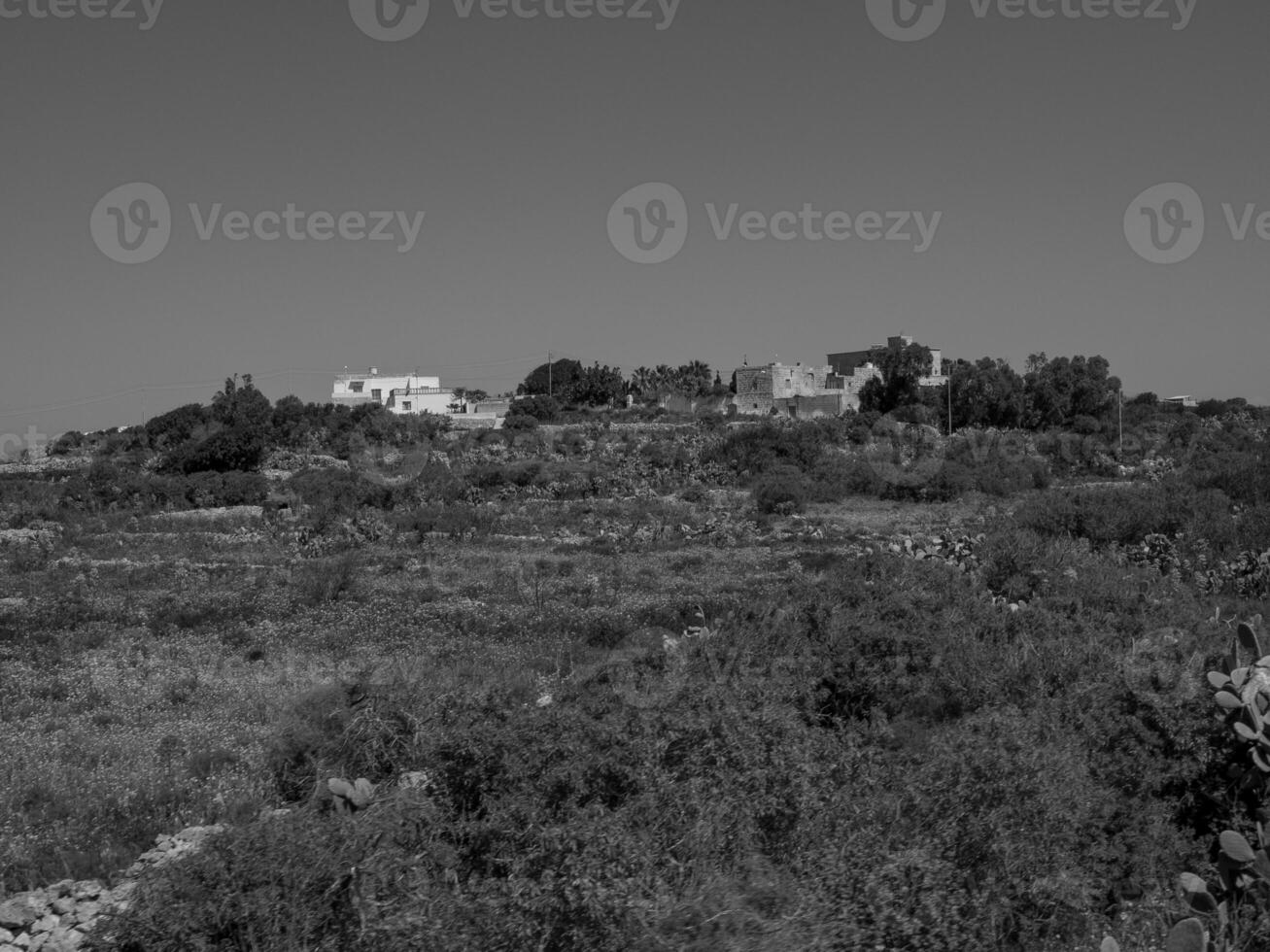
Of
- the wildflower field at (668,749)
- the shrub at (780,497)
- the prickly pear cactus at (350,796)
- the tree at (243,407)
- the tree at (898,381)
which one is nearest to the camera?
the wildflower field at (668,749)

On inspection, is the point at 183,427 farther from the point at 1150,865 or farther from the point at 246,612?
the point at 1150,865

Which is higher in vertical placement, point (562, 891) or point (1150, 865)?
point (562, 891)

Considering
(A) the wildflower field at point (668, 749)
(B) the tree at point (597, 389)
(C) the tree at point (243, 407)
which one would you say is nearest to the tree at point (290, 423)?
(C) the tree at point (243, 407)

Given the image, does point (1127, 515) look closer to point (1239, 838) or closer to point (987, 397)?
point (1239, 838)

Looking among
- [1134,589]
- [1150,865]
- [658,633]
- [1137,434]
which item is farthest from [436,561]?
[1137,434]

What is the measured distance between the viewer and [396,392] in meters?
70.9

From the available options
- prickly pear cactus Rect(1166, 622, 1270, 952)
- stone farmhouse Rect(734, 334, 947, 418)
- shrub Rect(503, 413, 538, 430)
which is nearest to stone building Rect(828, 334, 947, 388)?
stone farmhouse Rect(734, 334, 947, 418)

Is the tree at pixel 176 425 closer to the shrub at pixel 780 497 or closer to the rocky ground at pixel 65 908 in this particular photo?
the shrub at pixel 780 497

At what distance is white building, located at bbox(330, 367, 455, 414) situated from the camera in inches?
2714

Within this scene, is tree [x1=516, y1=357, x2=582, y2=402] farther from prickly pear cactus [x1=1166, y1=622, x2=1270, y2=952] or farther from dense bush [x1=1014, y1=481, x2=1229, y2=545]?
prickly pear cactus [x1=1166, y1=622, x2=1270, y2=952]

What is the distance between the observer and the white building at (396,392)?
6894 centimetres

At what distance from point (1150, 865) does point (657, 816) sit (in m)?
2.59

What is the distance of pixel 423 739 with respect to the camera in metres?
6.41

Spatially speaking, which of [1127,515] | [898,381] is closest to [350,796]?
[1127,515]
